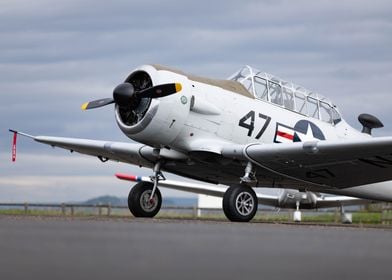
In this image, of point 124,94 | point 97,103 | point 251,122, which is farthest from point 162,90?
point 97,103

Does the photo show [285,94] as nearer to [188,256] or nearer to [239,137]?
[239,137]

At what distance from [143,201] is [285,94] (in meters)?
3.66

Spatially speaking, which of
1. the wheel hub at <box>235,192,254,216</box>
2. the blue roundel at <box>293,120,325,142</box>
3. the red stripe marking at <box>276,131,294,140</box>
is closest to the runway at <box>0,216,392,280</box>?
the wheel hub at <box>235,192,254,216</box>

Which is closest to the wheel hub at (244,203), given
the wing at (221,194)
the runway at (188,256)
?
the runway at (188,256)

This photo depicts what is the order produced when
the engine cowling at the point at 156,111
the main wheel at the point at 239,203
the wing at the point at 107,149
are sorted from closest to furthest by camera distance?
the main wheel at the point at 239,203
the engine cowling at the point at 156,111
the wing at the point at 107,149

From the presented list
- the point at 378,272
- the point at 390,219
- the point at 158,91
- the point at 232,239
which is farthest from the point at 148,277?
the point at 390,219

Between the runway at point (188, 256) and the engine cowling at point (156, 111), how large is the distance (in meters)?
6.25

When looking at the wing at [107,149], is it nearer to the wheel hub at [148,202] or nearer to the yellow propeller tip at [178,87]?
the wheel hub at [148,202]

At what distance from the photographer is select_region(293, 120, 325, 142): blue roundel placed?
58.2 ft

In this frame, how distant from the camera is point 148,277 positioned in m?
5.37

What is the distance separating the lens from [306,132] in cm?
1792

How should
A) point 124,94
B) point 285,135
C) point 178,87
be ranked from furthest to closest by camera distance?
point 285,135
point 124,94
point 178,87

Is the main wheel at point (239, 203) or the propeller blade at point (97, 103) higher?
the propeller blade at point (97, 103)

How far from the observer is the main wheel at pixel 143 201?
672 inches
